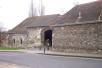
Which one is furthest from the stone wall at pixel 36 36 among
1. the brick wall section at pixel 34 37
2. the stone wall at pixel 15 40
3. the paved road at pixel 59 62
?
the paved road at pixel 59 62

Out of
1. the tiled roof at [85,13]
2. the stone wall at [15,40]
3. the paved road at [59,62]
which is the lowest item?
the paved road at [59,62]

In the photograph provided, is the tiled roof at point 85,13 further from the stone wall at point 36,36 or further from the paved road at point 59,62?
the stone wall at point 36,36

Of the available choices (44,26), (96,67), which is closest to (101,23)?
(96,67)

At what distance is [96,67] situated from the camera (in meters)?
8.80

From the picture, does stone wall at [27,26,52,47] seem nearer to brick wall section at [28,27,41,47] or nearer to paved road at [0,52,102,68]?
brick wall section at [28,27,41,47]

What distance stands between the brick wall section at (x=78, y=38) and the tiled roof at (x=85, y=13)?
97cm

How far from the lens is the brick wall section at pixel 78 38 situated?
16.3 metres

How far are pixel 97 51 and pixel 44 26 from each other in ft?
44.6

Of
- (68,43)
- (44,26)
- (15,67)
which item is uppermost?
(44,26)

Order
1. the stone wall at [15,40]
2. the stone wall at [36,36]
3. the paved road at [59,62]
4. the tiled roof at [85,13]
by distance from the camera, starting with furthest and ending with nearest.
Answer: the stone wall at [15,40] → the stone wall at [36,36] → the tiled roof at [85,13] → the paved road at [59,62]

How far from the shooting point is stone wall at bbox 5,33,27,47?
30.1 meters

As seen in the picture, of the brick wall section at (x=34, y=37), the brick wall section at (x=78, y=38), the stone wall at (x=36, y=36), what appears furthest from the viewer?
the brick wall section at (x=34, y=37)

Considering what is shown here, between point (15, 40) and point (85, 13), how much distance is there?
18.4 metres

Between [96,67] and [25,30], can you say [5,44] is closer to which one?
[25,30]
